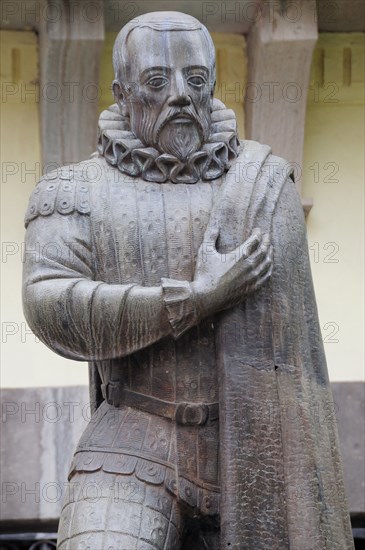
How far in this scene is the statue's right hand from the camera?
6883mm

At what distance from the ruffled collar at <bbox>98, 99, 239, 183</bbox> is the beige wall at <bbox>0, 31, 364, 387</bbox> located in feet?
10.2

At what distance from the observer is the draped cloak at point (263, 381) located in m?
6.91

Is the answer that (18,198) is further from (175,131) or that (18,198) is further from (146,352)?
(146,352)

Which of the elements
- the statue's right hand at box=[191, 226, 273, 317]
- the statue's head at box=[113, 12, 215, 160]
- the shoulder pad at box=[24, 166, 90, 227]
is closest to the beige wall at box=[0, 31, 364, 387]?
the shoulder pad at box=[24, 166, 90, 227]

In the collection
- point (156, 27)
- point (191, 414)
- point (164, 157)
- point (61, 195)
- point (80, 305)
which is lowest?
point (191, 414)

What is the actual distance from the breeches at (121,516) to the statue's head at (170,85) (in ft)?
3.20

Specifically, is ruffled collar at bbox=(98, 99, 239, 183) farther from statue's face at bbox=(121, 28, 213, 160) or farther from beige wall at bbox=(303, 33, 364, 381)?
beige wall at bbox=(303, 33, 364, 381)

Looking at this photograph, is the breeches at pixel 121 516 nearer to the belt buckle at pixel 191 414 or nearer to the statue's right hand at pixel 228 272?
the belt buckle at pixel 191 414

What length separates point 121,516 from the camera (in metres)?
6.82

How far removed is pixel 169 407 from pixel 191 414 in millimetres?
67

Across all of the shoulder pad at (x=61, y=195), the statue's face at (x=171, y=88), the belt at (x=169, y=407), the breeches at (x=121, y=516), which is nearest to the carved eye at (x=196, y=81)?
the statue's face at (x=171, y=88)

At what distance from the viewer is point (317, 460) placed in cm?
698

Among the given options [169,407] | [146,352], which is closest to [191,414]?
[169,407]

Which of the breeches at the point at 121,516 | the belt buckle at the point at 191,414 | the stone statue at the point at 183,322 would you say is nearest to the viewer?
the breeches at the point at 121,516
